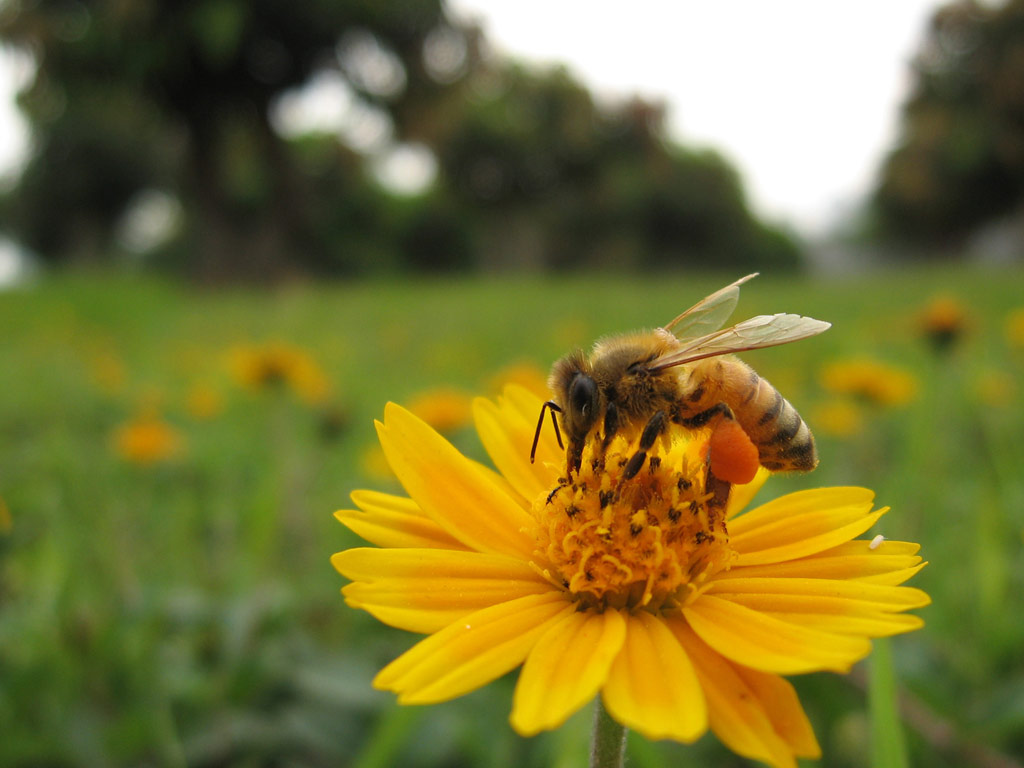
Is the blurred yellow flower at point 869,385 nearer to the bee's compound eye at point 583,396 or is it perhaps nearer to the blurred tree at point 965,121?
the bee's compound eye at point 583,396

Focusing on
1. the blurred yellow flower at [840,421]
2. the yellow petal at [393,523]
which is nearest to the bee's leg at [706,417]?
the yellow petal at [393,523]

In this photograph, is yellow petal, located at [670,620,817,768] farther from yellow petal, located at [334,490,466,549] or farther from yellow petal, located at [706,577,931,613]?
yellow petal, located at [334,490,466,549]

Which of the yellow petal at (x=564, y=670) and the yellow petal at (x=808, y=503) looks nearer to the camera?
the yellow petal at (x=564, y=670)

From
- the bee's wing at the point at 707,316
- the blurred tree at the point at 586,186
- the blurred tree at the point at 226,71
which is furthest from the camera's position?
the blurred tree at the point at 586,186

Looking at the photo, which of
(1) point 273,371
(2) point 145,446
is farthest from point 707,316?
(2) point 145,446

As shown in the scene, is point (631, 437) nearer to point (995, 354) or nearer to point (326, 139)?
point (995, 354)

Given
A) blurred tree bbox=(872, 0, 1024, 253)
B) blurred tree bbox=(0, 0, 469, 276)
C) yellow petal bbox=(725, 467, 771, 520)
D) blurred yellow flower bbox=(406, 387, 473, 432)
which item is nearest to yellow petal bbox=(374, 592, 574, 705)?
yellow petal bbox=(725, 467, 771, 520)
